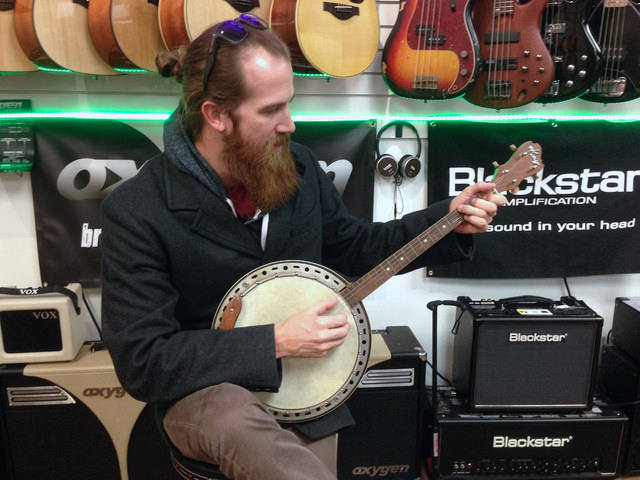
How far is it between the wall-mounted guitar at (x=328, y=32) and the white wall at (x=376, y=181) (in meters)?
0.34

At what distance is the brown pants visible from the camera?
3.35 ft

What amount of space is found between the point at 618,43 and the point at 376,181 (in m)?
1.31

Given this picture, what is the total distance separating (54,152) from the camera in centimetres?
244

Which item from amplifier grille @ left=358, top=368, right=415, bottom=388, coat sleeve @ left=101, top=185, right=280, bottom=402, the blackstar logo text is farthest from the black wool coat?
the blackstar logo text

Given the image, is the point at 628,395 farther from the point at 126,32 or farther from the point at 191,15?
the point at 126,32

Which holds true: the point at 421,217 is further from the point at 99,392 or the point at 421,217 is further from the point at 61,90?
the point at 61,90

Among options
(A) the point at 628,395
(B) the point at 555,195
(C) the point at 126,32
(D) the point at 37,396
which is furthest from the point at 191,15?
(A) the point at 628,395

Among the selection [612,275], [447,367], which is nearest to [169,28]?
[447,367]

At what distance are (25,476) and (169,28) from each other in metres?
2.12

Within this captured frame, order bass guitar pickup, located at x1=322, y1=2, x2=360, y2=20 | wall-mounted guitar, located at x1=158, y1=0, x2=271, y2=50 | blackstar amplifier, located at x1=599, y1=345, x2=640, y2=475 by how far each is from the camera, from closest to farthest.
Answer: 1. wall-mounted guitar, located at x1=158, y1=0, x2=271, y2=50
2. bass guitar pickup, located at x1=322, y1=2, x2=360, y2=20
3. blackstar amplifier, located at x1=599, y1=345, x2=640, y2=475

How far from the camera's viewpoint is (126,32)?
205 cm

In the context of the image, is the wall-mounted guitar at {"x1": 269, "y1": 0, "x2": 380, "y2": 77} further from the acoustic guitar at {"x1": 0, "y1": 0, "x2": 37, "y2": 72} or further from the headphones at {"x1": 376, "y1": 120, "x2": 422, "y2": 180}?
the acoustic guitar at {"x1": 0, "y1": 0, "x2": 37, "y2": 72}

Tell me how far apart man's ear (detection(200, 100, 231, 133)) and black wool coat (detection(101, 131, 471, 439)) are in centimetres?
15

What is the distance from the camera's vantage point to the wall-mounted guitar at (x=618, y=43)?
2.26 m
